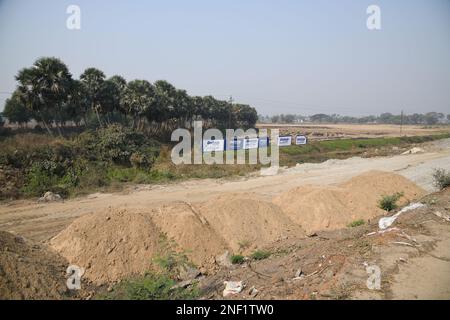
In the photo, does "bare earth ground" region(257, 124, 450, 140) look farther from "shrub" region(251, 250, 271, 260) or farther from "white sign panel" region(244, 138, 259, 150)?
"shrub" region(251, 250, 271, 260)

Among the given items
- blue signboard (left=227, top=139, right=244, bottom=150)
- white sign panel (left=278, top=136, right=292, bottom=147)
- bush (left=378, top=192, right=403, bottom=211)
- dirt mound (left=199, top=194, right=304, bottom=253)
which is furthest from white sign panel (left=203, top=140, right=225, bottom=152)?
bush (left=378, top=192, right=403, bottom=211)

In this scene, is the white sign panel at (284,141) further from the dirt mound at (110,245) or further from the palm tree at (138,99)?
the dirt mound at (110,245)

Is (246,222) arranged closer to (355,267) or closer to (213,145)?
(355,267)

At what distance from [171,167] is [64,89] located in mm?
11334

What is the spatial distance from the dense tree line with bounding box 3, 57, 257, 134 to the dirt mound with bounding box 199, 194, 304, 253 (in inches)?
844

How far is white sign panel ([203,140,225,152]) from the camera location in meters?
34.9

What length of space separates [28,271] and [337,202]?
1246cm

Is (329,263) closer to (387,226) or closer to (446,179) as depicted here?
(387,226)

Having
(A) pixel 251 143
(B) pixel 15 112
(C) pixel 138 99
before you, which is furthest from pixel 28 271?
(B) pixel 15 112

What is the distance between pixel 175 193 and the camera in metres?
22.4

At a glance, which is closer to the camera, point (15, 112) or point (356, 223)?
point (356, 223)

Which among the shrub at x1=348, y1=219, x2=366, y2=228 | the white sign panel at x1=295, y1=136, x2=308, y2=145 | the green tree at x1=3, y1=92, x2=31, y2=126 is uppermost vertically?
the green tree at x1=3, y1=92, x2=31, y2=126

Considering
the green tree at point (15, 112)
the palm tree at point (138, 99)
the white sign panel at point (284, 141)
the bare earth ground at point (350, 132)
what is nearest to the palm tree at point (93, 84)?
the palm tree at point (138, 99)
